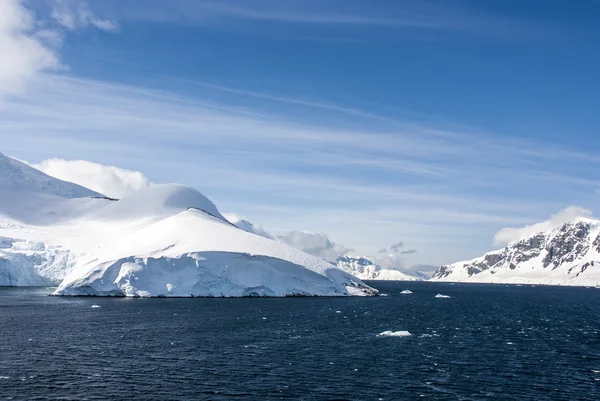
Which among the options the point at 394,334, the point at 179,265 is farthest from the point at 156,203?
the point at 394,334

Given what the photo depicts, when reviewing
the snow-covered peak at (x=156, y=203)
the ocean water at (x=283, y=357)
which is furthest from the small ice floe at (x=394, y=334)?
the snow-covered peak at (x=156, y=203)

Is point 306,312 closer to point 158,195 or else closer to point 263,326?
point 263,326

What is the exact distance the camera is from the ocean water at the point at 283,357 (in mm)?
36281

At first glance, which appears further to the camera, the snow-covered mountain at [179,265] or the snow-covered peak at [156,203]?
the snow-covered peak at [156,203]

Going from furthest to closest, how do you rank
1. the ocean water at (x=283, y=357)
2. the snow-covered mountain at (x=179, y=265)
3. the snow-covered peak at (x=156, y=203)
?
1. the snow-covered peak at (x=156, y=203)
2. the snow-covered mountain at (x=179, y=265)
3. the ocean water at (x=283, y=357)

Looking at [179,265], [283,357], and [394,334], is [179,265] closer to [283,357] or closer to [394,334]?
[394,334]

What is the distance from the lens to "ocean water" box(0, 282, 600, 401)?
36281 millimetres

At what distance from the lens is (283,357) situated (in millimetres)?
47344

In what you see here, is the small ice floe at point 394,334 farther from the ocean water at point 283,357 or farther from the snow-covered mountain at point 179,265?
the snow-covered mountain at point 179,265

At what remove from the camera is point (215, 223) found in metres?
139

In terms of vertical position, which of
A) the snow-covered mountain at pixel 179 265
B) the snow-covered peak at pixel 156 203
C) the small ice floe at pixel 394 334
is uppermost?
the snow-covered peak at pixel 156 203

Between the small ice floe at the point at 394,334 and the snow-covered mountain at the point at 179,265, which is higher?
the snow-covered mountain at the point at 179,265

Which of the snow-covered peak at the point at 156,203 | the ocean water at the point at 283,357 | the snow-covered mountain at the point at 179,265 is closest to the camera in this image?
the ocean water at the point at 283,357

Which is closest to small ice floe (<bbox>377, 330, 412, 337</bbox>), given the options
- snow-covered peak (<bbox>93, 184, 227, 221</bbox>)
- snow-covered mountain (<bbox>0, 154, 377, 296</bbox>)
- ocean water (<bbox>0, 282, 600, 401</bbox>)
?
ocean water (<bbox>0, 282, 600, 401</bbox>)
